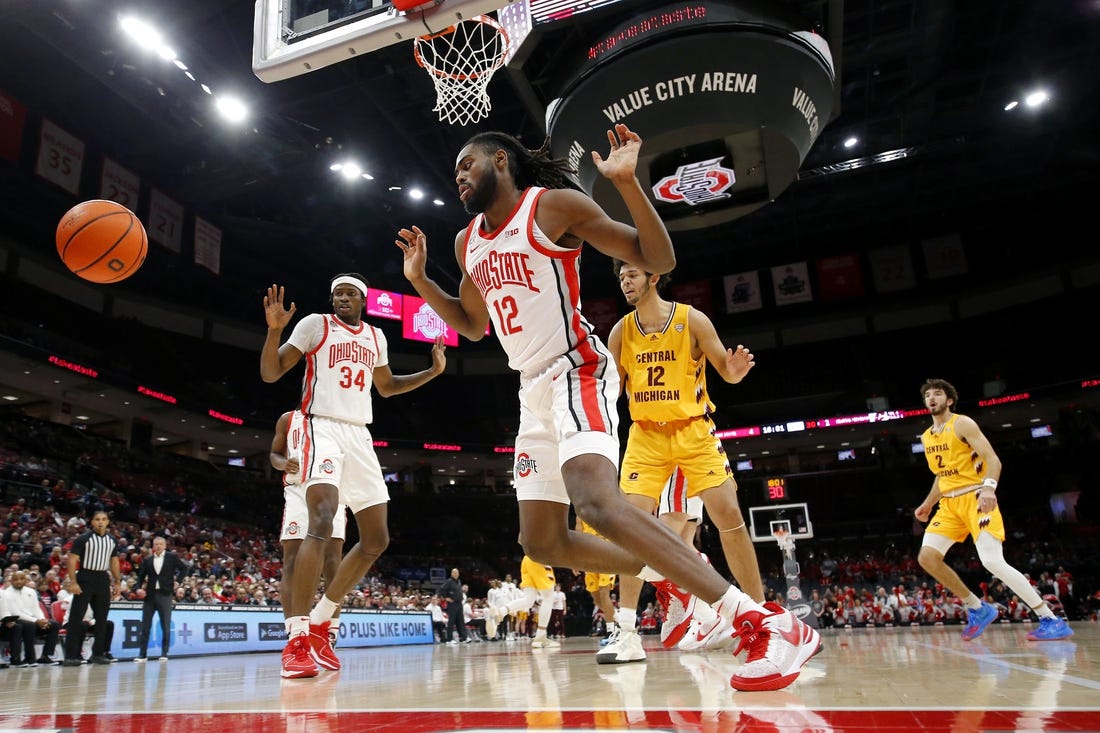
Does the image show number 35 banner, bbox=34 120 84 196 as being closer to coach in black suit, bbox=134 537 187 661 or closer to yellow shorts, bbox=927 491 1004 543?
coach in black suit, bbox=134 537 187 661

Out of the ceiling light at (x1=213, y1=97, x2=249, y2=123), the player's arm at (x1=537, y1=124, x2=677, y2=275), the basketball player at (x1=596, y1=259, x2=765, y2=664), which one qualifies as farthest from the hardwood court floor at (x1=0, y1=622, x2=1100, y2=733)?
the ceiling light at (x1=213, y1=97, x2=249, y2=123)

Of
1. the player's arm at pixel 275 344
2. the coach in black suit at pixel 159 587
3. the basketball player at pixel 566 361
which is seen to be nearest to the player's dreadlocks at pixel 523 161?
the basketball player at pixel 566 361

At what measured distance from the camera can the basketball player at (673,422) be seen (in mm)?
4480

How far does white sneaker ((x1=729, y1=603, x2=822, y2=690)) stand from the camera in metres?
2.29

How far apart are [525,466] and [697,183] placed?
6.77 metres

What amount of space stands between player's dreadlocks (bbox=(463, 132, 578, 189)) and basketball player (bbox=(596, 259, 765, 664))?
1162 millimetres

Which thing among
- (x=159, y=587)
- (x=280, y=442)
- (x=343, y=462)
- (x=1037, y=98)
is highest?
(x=1037, y=98)

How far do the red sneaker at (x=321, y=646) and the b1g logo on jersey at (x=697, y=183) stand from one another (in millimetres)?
6415

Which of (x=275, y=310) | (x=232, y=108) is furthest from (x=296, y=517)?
(x=232, y=108)

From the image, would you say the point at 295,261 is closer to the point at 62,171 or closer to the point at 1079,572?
the point at 62,171

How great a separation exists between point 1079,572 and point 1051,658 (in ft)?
55.1

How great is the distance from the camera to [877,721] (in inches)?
63.2

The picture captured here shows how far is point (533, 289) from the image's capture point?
2.93 metres

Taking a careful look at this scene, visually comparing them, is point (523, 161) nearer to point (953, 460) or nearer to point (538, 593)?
point (953, 460)
